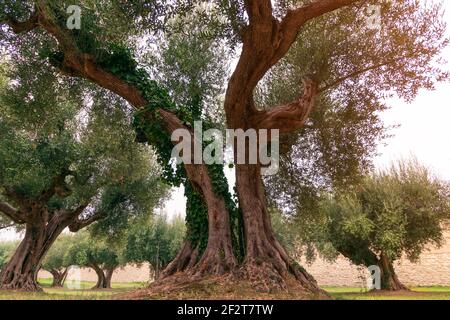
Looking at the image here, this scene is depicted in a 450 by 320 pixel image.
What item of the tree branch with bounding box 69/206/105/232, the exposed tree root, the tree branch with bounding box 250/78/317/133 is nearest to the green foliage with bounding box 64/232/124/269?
the tree branch with bounding box 69/206/105/232

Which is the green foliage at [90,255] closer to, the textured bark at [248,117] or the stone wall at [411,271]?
the stone wall at [411,271]

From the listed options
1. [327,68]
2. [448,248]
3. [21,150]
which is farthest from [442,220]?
[21,150]

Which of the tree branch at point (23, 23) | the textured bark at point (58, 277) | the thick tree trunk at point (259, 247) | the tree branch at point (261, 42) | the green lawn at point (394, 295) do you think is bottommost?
the textured bark at point (58, 277)

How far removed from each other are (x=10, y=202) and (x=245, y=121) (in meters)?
17.8

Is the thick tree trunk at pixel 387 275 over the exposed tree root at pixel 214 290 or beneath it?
beneath

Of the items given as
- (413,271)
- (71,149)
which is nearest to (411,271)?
(413,271)

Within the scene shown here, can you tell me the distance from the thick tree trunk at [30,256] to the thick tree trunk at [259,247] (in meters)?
14.9

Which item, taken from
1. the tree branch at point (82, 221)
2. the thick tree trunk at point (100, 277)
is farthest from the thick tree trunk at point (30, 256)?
the thick tree trunk at point (100, 277)

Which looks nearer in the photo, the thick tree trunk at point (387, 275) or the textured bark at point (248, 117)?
the textured bark at point (248, 117)

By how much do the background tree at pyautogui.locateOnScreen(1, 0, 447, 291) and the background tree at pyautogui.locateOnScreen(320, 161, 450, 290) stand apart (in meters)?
10.9

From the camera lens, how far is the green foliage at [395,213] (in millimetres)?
22828
